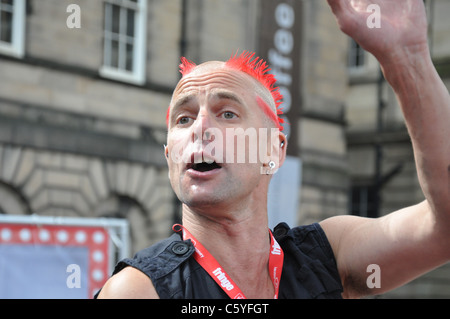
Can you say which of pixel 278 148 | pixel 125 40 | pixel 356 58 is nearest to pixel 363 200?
pixel 356 58

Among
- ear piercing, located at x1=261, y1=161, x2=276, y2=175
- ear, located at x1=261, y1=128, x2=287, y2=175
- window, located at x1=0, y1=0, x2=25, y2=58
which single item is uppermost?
window, located at x1=0, y1=0, x2=25, y2=58

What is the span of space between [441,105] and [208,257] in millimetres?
854

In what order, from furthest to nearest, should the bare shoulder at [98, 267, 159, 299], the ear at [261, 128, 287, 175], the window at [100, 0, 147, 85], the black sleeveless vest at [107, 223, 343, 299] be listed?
the window at [100, 0, 147, 85] < the ear at [261, 128, 287, 175] < the black sleeveless vest at [107, 223, 343, 299] < the bare shoulder at [98, 267, 159, 299]

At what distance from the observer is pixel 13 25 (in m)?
11.3

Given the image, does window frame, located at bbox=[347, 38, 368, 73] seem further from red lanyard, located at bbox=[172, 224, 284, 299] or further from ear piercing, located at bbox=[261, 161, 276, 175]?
red lanyard, located at bbox=[172, 224, 284, 299]

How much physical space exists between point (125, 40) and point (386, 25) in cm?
1156

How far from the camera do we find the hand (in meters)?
1.85

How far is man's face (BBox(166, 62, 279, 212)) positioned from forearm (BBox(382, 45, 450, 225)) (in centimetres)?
55

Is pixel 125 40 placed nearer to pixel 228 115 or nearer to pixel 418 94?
pixel 228 115

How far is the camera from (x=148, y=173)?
12797 mm

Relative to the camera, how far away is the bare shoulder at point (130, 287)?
6.43 feet

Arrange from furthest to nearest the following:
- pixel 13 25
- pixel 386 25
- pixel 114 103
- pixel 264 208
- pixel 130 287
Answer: pixel 114 103
pixel 13 25
pixel 264 208
pixel 130 287
pixel 386 25

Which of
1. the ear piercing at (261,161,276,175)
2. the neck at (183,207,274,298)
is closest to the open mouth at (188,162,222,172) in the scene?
the neck at (183,207,274,298)

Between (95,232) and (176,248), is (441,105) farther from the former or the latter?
(95,232)
